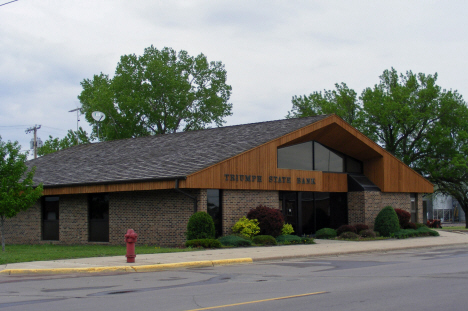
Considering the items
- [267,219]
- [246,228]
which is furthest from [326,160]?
[246,228]

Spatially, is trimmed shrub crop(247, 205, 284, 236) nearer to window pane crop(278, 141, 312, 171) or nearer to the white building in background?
window pane crop(278, 141, 312, 171)

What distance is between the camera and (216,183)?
23.4 metres

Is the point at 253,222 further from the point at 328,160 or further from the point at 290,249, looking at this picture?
the point at 328,160

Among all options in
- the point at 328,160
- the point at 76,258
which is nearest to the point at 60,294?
the point at 76,258

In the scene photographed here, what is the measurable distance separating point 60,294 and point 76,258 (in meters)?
6.90

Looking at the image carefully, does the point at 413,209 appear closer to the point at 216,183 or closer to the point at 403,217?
the point at 403,217

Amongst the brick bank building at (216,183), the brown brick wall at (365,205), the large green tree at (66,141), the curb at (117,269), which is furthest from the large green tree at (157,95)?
the curb at (117,269)

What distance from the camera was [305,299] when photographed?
960 cm

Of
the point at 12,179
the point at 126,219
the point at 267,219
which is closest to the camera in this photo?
the point at 12,179

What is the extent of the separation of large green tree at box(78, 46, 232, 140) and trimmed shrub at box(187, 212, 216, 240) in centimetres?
3252

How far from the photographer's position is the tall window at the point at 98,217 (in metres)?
26.1

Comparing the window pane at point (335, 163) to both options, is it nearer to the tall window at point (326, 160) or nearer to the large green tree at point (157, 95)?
the tall window at point (326, 160)

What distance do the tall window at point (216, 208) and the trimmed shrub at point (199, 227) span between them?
5.60 ft

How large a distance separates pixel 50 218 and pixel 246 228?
34.5ft
